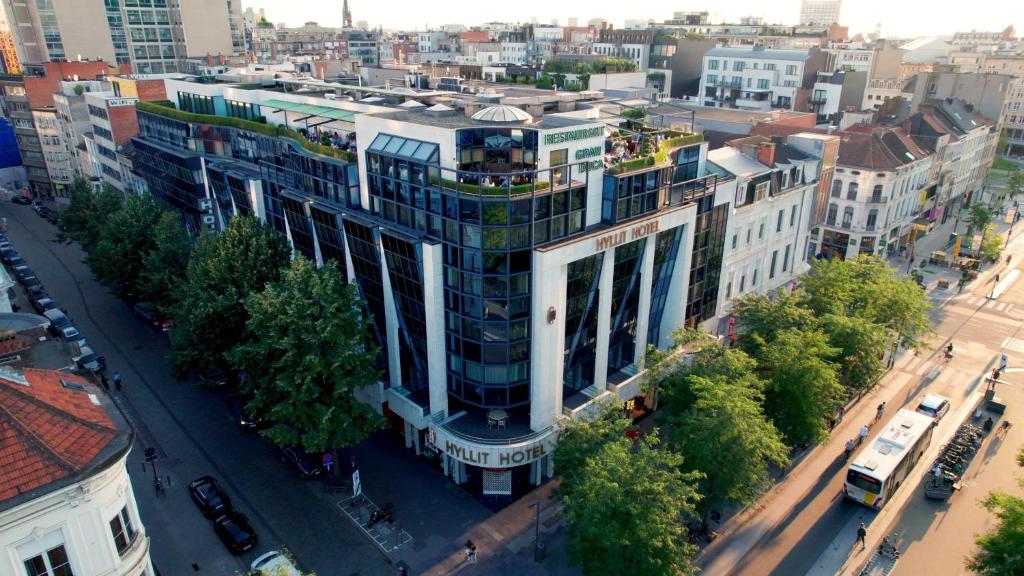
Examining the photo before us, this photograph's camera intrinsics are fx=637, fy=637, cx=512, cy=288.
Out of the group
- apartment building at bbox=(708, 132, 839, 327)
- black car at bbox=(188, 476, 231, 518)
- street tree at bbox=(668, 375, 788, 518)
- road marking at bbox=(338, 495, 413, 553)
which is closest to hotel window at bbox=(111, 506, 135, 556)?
black car at bbox=(188, 476, 231, 518)

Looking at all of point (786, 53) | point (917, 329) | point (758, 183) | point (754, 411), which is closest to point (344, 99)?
point (758, 183)

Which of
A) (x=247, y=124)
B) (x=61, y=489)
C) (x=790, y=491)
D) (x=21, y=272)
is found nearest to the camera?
(x=61, y=489)

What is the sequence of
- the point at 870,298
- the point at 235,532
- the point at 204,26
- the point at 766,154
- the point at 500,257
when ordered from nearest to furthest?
the point at 235,532
the point at 500,257
the point at 870,298
the point at 766,154
the point at 204,26

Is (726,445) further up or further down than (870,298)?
further down

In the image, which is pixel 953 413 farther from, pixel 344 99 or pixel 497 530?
pixel 344 99

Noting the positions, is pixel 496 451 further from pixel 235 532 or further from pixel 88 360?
pixel 88 360

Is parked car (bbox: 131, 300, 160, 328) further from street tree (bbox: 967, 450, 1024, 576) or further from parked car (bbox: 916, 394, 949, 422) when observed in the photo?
parked car (bbox: 916, 394, 949, 422)

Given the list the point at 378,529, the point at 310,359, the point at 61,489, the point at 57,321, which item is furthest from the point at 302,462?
the point at 57,321
